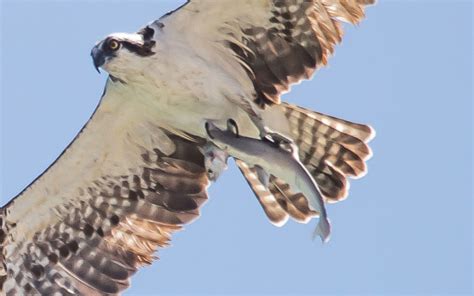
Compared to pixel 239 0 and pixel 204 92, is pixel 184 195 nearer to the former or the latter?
pixel 204 92

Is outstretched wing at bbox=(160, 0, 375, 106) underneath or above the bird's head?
underneath

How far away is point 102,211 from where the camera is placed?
11.0 meters

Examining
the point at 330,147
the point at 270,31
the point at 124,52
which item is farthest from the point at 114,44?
the point at 330,147

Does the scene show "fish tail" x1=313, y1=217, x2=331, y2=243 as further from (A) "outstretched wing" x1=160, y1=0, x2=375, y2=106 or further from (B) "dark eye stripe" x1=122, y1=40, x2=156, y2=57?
(B) "dark eye stripe" x1=122, y1=40, x2=156, y2=57

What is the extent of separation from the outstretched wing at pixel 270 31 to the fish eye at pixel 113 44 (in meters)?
0.60

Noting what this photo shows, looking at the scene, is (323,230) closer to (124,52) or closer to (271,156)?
(271,156)

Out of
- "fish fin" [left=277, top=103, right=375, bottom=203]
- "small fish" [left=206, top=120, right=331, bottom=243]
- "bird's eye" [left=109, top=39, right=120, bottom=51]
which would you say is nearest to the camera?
"bird's eye" [left=109, top=39, right=120, bottom=51]

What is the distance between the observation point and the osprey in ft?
32.6

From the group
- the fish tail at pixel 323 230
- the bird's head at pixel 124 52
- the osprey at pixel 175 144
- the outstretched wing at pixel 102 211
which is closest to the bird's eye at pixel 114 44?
the bird's head at pixel 124 52

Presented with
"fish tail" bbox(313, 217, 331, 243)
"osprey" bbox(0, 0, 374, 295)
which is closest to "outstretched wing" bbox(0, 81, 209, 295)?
"osprey" bbox(0, 0, 374, 295)

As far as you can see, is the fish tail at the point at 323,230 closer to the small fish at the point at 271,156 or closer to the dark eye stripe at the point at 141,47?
the small fish at the point at 271,156

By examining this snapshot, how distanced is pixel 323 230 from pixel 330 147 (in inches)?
74.7

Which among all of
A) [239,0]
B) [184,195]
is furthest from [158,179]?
[239,0]

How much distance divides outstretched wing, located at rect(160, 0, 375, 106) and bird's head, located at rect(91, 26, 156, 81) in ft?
1.03
